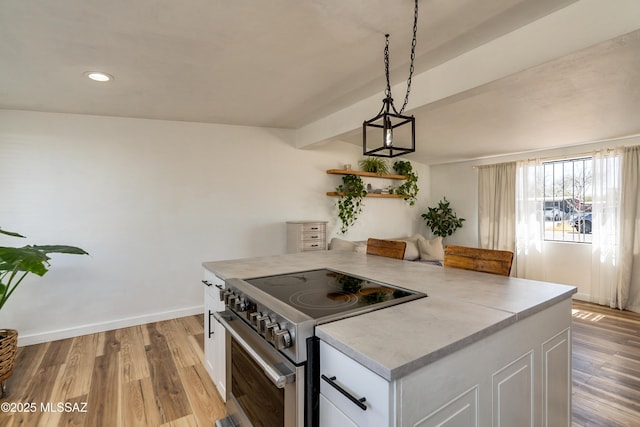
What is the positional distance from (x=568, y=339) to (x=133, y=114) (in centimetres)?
414

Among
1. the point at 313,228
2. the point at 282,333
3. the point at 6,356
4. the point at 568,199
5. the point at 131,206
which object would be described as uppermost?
the point at 568,199

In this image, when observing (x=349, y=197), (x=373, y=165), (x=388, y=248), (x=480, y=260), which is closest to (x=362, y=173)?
(x=373, y=165)

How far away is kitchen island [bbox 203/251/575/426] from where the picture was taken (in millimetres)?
889

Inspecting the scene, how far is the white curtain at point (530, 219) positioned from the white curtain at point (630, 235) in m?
0.94

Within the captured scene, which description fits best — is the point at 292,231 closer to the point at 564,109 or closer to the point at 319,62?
the point at 319,62

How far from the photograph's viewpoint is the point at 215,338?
2105mm

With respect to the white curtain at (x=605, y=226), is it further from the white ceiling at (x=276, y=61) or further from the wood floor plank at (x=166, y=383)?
the wood floor plank at (x=166, y=383)

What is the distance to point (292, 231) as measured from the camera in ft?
14.0

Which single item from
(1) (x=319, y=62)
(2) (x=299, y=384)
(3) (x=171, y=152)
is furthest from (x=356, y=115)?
(2) (x=299, y=384)

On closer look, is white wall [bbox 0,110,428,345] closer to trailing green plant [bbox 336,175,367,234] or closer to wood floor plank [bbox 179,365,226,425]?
trailing green plant [bbox 336,175,367,234]

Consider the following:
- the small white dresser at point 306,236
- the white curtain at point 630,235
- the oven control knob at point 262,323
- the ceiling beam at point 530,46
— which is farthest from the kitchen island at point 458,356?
the white curtain at point 630,235

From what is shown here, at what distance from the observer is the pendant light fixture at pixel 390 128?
1.68 m

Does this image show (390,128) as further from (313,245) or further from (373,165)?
(373,165)

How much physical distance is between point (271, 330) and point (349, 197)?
3829mm
